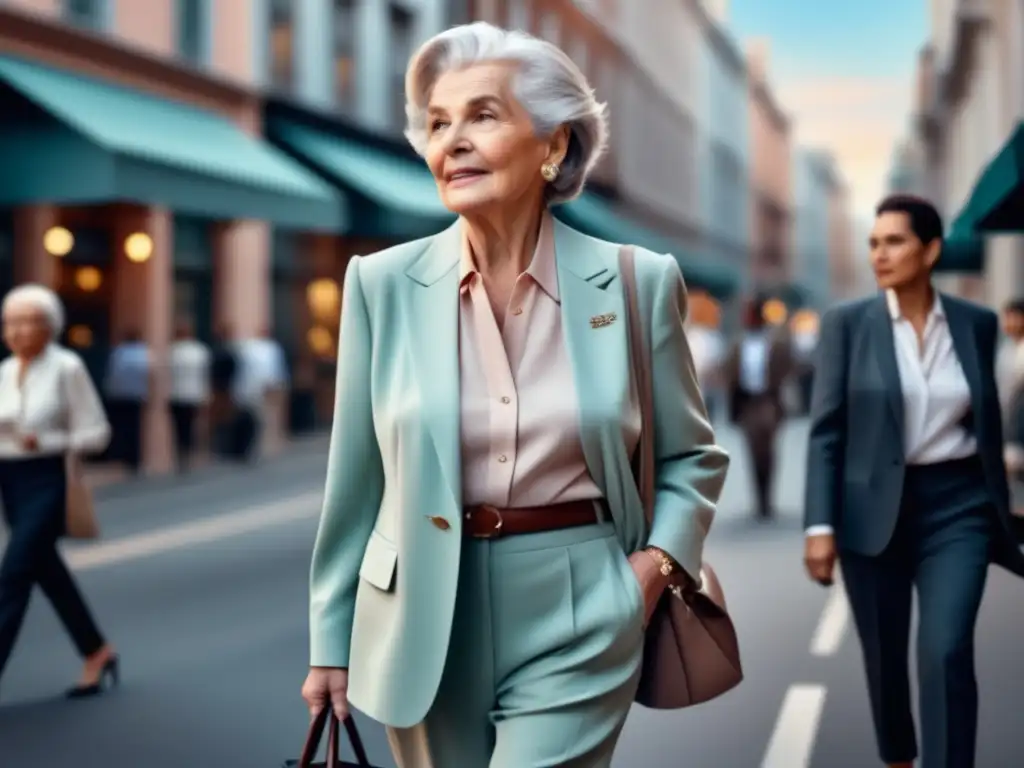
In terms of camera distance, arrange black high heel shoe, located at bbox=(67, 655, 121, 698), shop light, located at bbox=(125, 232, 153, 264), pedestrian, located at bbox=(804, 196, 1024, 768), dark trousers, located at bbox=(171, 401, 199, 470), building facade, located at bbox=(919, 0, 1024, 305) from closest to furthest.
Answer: pedestrian, located at bbox=(804, 196, 1024, 768) < black high heel shoe, located at bbox=(67, 655, 121, 698) < dark trousers, located at bbox=(171, 401, 199, 470) < shop light, located at bbox=(125, 232, 153, 264) < building facade, located at bbox=(919, 0, 1024, 305)

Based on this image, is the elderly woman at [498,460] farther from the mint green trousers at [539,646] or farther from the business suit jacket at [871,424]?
the business suit jacket at [871,424]

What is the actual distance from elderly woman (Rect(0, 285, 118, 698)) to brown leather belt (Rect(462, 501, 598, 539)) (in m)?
4.53

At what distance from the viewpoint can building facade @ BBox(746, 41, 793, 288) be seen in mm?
95688

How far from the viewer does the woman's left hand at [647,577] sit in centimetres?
317

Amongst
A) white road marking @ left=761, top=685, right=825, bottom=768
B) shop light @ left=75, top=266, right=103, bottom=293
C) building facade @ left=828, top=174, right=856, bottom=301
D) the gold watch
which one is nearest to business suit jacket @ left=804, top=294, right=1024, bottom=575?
white road marking @ left=761, top=685, right=825, bottom=768

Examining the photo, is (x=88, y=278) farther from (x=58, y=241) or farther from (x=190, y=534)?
(x=190, y=534)

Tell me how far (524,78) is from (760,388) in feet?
39.0

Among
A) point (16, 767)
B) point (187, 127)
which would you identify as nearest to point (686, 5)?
point (187, 127)

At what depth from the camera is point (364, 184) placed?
88.2 feet

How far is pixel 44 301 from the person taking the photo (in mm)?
7762

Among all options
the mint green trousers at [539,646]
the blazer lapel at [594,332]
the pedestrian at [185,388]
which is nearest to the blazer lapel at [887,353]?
the blazer lapel at [594,332]

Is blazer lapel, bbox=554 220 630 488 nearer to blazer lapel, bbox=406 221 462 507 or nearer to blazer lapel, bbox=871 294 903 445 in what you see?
blazer lapel, bbox=406 221 462 507

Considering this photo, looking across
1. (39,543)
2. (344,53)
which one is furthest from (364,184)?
(39,543)

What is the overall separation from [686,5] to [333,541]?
66.7 metres
